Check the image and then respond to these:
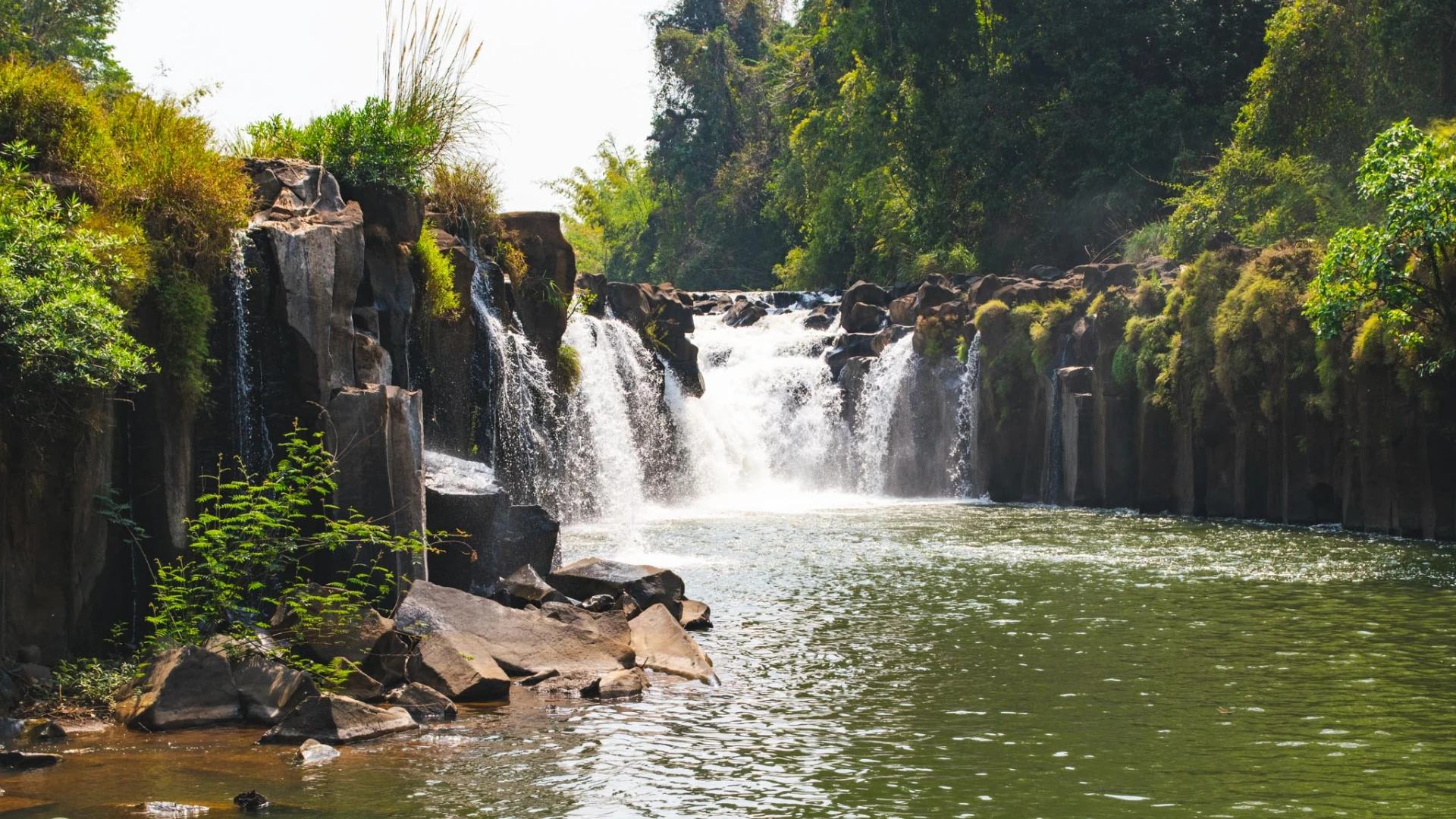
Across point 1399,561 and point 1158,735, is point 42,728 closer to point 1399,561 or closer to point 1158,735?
point 1158,735

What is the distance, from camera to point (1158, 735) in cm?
890

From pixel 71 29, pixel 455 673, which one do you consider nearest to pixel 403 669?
pixel 455 673

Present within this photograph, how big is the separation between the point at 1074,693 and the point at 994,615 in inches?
145

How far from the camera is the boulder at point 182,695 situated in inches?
343

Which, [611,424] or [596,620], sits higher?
[611,424]

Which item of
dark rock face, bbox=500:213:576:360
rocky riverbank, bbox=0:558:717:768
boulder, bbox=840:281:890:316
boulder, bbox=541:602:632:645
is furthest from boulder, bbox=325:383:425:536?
boulder, bbox=840:281:890:316

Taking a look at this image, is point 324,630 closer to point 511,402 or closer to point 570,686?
point 570,686

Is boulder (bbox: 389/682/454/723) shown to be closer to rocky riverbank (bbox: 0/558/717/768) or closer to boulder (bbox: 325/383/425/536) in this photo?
rocky riverbank (bbox: 0/558/717/768)

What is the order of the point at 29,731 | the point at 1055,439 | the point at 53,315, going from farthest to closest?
the point at 1055,439, the point at 53,315, the point at 29,731

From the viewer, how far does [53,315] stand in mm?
9180

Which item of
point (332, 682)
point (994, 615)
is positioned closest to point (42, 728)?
point (332, 682)

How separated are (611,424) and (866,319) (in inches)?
424

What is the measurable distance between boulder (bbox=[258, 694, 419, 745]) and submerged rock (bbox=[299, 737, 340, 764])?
221mm

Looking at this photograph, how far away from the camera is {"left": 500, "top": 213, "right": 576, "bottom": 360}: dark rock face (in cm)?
2280
